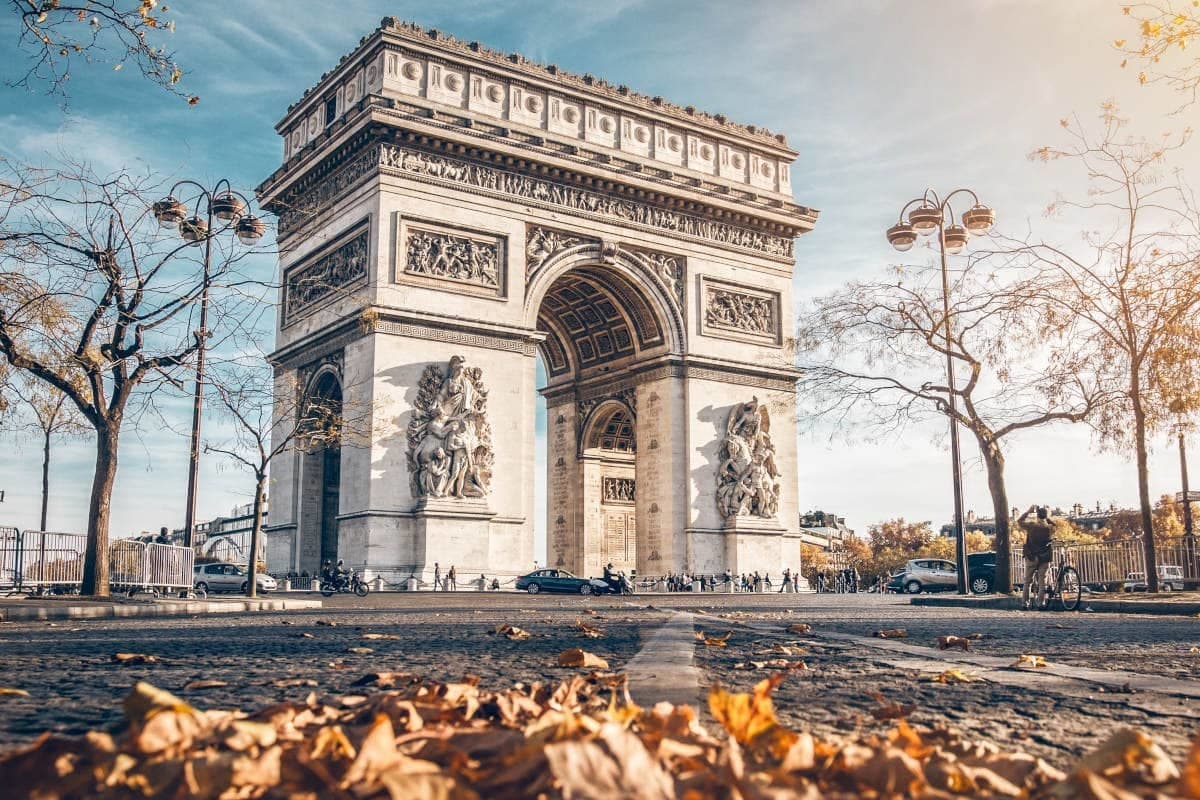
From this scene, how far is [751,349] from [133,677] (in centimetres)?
2990

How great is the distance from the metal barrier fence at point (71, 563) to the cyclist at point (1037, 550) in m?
13.9

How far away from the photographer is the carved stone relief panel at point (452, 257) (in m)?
27.6

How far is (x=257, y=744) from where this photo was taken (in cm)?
198

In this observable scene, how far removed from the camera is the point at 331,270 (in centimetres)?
2959

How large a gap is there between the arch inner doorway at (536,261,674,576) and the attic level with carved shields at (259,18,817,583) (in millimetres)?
101

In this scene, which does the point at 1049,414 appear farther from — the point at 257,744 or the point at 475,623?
the point at 257,744

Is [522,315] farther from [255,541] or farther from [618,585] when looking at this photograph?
[255,541]

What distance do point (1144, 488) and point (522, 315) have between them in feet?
54.5

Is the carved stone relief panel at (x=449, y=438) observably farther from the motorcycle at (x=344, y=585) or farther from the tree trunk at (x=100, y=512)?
the tree trunk at (x=100, y=512)

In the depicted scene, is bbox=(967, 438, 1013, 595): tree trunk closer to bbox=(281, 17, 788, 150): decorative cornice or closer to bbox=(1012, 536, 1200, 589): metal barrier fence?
bbox=(1012, 536, 1200, 589): metal barrier fence

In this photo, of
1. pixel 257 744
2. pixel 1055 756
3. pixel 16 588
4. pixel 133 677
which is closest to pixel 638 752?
pixel 257 744

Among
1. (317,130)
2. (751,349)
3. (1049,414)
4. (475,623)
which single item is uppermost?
(317,130)

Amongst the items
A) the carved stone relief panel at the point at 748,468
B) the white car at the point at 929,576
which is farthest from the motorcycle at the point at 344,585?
the white car at the point at 929,576

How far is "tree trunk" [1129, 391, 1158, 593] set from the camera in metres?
17.0
